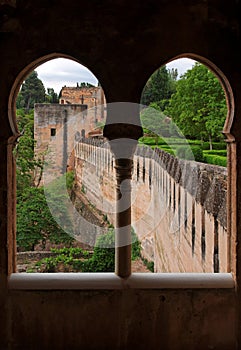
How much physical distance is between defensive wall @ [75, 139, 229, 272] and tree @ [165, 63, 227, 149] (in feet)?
6.35

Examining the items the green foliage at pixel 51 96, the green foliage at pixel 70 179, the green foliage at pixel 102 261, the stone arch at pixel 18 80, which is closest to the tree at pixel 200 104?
the green foliage at pixel 102 261

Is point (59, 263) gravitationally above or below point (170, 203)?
below

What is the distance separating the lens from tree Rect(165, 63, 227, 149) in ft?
37.4

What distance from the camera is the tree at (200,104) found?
11.4 m

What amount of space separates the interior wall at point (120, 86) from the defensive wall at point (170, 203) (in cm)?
69

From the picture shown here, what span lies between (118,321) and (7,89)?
2.08m

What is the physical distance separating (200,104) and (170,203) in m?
3.98

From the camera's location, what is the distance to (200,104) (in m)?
11.9

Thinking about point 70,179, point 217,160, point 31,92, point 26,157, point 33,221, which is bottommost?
point 33,221

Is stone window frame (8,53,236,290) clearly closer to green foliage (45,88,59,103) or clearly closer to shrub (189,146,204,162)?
shrub (189,146,204,162)

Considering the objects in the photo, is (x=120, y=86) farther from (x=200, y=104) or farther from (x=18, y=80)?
(x=200, y=104)

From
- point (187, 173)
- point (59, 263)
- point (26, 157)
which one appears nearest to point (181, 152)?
point (187, 173)

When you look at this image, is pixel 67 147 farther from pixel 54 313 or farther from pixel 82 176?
pixel 54 313

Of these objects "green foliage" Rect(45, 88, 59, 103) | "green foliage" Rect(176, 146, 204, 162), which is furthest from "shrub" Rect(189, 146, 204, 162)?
"green foliage" Rect(45, 88, 59, 103)
